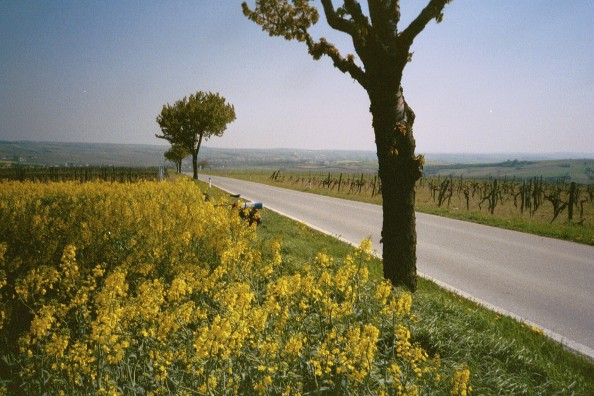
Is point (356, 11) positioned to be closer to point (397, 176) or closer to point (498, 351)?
point (397, 176)

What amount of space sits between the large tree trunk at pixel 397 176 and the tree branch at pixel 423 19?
73 cm

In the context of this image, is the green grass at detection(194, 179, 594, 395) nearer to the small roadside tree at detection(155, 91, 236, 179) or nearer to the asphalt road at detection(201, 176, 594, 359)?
the asphalt road at detection(201, 176, 594, 359)

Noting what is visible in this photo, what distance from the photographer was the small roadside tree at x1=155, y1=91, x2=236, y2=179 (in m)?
40.1

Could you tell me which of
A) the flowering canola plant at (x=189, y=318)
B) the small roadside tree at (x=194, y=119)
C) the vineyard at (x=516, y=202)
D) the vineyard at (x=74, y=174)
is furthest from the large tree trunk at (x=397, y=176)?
the small roadside tree at (x=194, y=119)

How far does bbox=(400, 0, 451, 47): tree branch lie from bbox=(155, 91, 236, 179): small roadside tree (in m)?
37.4

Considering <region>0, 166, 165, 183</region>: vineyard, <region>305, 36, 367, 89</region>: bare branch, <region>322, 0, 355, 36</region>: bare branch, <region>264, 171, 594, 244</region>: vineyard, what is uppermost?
<region>322, 0, 355, 36</region>: bare branch

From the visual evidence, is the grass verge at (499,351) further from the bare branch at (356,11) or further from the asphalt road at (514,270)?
the bare branch at (356,11)

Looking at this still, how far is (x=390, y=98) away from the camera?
Result: 537 centimetres

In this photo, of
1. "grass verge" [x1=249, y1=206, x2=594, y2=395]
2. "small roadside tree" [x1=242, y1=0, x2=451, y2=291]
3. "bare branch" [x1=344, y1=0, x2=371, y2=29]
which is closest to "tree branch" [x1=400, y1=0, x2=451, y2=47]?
"small roadside tree" [x1=242, y1=0, x2=451, y2=291]

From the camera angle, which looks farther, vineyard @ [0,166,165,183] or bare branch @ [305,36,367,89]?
vineyard @ [0,166,165,183]

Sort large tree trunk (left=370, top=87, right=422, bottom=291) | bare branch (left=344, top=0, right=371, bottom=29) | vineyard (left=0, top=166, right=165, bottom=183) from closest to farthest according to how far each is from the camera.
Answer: large tree trunk (left=370, top=87, right=422, bottom=291), bare branch (left=344, top=0, right=371, bottom=29), vineyard (left=0, top=166, right=165, bottom=183)

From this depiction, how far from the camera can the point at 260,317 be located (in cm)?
305

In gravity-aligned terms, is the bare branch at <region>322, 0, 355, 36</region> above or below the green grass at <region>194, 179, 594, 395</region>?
above

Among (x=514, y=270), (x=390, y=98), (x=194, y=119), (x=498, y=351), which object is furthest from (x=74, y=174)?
(x=498, y=351)
